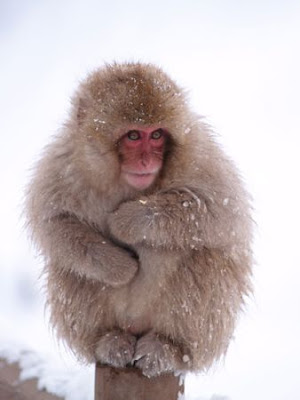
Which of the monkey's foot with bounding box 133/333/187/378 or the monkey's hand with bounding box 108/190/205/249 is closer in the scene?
the monkey's foot with bounding box 133/333/187/378

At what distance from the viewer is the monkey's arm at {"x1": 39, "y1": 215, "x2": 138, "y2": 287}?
10.5ft

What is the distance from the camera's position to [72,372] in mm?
3383

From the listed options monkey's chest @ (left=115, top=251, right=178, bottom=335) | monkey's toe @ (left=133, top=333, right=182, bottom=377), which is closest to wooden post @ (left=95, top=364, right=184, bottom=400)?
monkey's toe @ (left=133, top=333, right=182, bottom=377)

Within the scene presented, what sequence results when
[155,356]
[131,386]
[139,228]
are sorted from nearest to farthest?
1. [131,386]
2. [155,356]
3. [139,228]

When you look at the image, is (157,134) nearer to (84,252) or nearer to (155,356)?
(84,252)

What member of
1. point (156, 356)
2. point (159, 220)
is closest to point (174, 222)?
point (159, 220)

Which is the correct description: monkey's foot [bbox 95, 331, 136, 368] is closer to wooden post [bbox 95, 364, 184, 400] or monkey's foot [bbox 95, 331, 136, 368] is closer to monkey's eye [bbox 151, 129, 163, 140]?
wooden post [bbox 95, 364, 184, 400]

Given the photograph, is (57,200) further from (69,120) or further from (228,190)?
(228,190)

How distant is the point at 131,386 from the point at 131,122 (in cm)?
109

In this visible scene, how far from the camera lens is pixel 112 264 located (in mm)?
3172

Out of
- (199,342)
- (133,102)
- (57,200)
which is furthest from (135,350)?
(133,102)

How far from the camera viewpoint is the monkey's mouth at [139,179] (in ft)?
10.5

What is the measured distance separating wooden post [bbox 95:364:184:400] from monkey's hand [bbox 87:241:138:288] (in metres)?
0.39

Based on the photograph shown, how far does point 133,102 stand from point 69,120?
0.42 meters
